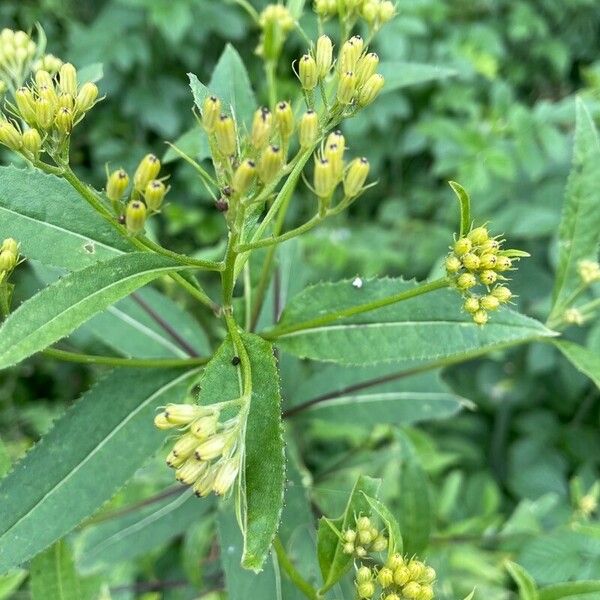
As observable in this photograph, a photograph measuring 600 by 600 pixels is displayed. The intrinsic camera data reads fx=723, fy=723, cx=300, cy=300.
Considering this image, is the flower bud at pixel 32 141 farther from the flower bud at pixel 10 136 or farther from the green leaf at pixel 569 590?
the green leaf at pixel 569 590

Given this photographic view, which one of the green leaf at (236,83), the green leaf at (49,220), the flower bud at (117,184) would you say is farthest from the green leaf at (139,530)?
the flower bud at (117,184)

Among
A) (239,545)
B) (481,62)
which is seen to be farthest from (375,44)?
(239,545)

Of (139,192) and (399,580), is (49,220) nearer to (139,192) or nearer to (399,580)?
(139,192)

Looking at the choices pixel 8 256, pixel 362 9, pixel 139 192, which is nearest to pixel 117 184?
pixel 139 192

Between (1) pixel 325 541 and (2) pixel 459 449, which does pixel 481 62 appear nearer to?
(2) pixel 459 449

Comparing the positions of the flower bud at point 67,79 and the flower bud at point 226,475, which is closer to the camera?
the flower bud at point 226,475

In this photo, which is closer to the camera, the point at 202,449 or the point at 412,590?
the point at 202,449

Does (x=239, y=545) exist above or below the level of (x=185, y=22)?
below

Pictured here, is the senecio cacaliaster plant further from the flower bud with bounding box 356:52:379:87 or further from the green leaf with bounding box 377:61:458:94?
the green leaf with bounding box 377:61:458:94
